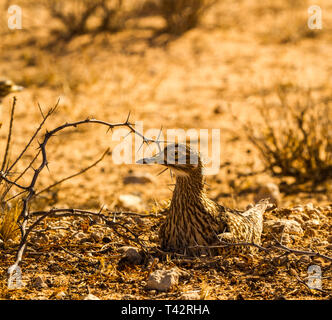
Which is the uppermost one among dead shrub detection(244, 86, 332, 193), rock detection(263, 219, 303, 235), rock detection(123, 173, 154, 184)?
dead shrub detection(244, 86, 332, 193)

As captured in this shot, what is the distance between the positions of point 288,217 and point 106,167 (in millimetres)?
3292

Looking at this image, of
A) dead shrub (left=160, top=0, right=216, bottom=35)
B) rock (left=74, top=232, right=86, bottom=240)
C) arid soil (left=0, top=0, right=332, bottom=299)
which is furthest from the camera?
dead shrub (left=160, top=0, right=216, bottom=35)

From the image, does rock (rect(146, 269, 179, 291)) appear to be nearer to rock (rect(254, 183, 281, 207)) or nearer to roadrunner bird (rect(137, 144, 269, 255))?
roadrunner bird (rect(137, 144, 269, 255))

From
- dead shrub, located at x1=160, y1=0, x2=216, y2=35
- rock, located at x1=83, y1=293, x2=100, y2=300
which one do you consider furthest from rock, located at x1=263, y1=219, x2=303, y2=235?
dead shrub, located at x1=160, y1=0, x2=216, y2=35

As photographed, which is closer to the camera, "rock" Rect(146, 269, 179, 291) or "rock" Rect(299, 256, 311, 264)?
"rock" Rect(146, 269, 179, 291)

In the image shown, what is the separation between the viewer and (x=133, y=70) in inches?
417

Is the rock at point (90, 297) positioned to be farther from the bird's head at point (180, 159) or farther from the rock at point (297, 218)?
the rock at point (297, 218)

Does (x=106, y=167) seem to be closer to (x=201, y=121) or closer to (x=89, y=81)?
(x=201, y=121)

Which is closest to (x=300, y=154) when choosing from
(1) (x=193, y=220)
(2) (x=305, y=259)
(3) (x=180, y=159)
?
(2) (x=305, y=259)

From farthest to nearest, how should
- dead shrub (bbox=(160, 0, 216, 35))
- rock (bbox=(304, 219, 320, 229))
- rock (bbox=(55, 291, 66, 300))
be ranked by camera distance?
dead shrub (bbox=(160, 0, 216, 35)) < rock (bbox=(304, 219, 320, 229)) < rock (bbox=(55, 291, 66, 300))

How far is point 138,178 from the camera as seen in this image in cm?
740

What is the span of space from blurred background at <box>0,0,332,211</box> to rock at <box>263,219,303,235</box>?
1.02 m

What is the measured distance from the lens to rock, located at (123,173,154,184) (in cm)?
736

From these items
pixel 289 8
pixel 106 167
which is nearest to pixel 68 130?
pixel 106 167
